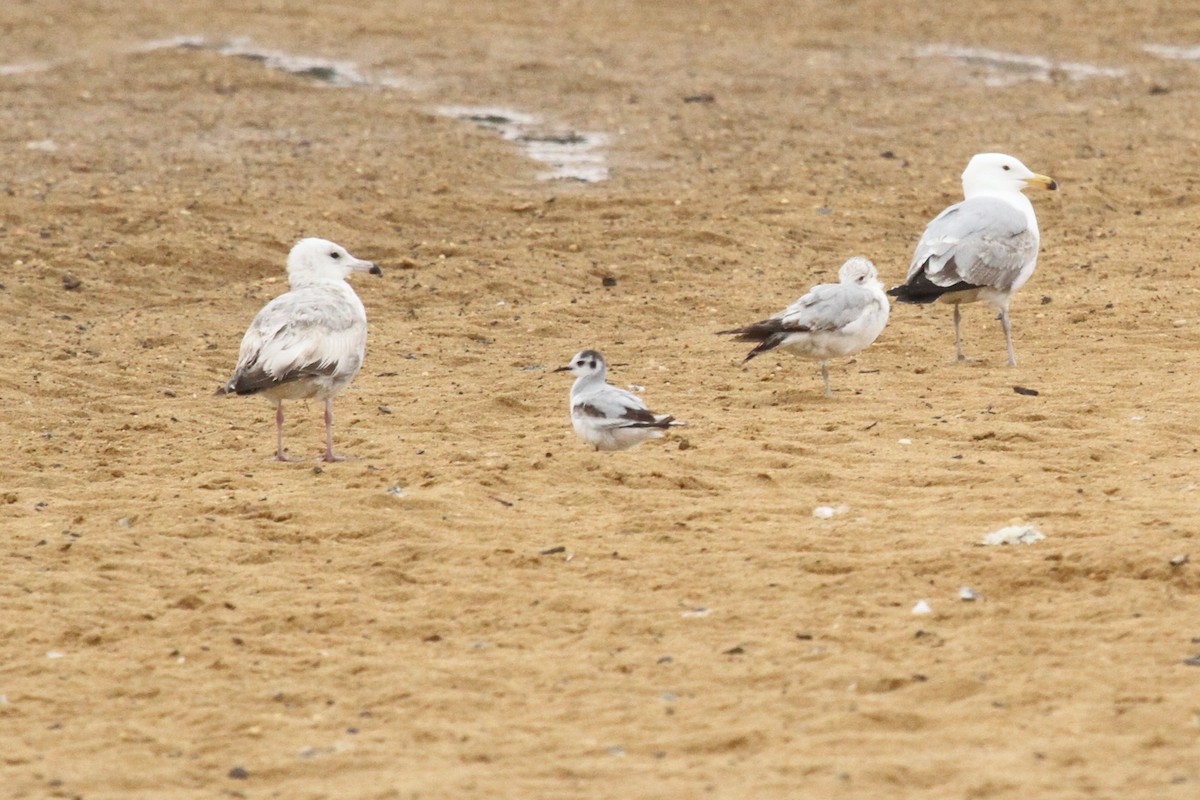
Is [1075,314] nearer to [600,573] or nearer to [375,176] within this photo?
[600,573]

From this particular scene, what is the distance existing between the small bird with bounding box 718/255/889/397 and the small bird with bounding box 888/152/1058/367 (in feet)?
3.02

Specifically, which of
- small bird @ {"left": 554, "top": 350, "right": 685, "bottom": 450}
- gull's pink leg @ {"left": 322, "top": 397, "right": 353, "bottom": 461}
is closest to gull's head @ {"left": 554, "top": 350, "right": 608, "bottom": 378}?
small bird @ {"left": 554, "top": 350, "right": 685, "bottom": 450}

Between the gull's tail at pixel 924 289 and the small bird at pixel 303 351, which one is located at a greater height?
the gull's tail at pixel 924 289

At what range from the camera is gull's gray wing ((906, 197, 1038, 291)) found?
431 inches

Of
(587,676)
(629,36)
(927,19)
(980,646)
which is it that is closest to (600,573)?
(587,676)

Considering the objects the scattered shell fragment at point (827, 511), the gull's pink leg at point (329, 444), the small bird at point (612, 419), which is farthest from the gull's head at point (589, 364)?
the scattered shell fragment at point (827, 511)

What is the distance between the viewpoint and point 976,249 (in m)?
11.0

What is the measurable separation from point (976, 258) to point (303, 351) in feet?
14.9

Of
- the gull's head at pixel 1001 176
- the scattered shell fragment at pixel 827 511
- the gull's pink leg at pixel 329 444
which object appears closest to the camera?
the scattered shell fragment at pixel 827 511

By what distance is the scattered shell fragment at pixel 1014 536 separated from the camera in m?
7.05

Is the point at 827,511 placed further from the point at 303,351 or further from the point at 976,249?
the point at 976,249

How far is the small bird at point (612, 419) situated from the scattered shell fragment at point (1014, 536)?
1.95m

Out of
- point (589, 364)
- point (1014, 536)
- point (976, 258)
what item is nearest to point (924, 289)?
point (976, 258)

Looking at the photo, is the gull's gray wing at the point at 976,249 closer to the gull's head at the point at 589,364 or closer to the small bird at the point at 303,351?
the gull's head at the point at 589,364
